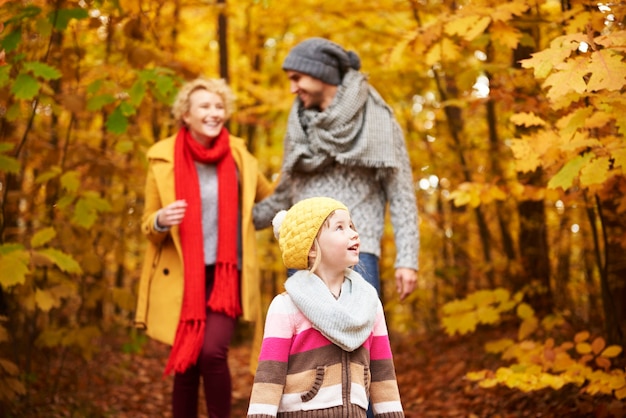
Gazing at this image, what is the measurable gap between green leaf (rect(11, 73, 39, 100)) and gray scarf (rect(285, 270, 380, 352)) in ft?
7.51

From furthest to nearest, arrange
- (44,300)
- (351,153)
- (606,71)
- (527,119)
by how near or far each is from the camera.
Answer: (44,300) < (527,119) < (351,153) < (606,71)

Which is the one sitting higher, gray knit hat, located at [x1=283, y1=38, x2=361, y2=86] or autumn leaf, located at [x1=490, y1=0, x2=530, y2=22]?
autumn leaf, located at [x1=490, y1=0, x2=530, y2=22]

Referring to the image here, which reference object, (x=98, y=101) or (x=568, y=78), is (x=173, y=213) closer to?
(x=98, y=101)

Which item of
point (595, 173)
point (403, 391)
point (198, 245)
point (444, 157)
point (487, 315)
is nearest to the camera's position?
point (595, 173)

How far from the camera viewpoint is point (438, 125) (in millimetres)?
7598

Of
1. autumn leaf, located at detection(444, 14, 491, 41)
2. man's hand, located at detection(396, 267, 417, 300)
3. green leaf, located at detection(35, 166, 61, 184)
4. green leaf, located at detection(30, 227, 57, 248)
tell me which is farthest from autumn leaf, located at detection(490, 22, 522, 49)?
green leaf, located at detection(35, 166, 61, 184)

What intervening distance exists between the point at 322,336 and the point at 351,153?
1456 mm

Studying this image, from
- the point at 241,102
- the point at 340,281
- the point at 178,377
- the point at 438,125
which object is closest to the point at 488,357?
the point at 438,125

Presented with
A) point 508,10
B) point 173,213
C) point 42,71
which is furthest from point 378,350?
point 42,71

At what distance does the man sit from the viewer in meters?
3.65

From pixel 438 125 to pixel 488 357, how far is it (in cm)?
274

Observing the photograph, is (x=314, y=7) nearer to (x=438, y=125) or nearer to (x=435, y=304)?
(x=438, y=125)

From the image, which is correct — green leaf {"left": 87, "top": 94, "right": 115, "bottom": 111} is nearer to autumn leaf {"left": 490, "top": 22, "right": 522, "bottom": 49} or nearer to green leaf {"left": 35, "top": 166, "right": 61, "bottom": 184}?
green leaf {"left": 35, "top": 166, "right": 61, "bottom": 184}

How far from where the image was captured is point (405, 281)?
143 inches
